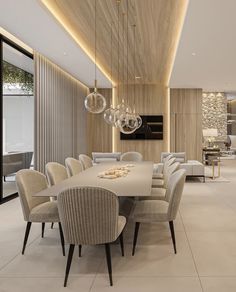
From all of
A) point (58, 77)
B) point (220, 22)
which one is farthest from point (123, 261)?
point (58, 77)

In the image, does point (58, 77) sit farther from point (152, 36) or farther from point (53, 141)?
Result: point (152, 36)

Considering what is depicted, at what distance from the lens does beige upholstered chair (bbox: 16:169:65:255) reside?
336 cm

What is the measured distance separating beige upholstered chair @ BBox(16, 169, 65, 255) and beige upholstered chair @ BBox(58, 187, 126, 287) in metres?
0.71

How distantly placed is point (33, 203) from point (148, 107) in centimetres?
881

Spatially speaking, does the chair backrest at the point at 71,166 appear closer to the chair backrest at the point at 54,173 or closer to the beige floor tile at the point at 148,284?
the chair backrest at the point at 54,173

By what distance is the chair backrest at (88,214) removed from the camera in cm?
254

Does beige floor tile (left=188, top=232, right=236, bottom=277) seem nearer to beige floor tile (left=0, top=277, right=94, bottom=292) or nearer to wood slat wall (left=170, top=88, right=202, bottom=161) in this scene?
beige floor tile (left=0, top=277, right=94, bottom=292)

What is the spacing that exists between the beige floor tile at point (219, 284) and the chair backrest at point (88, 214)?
0.86m

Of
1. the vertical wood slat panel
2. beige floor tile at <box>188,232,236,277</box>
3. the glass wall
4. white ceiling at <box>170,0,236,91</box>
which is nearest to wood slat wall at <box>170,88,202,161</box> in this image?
white ceiling at <box>170,0,236,91</box>

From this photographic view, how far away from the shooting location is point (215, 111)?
568 inches

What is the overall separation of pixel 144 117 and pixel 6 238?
8603mm

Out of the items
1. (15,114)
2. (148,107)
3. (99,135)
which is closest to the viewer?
(15,114)

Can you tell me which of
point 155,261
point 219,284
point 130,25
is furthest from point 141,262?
point 130,25

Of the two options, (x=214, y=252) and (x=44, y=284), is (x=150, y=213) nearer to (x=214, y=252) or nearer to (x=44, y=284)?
(x=214, y=252)
